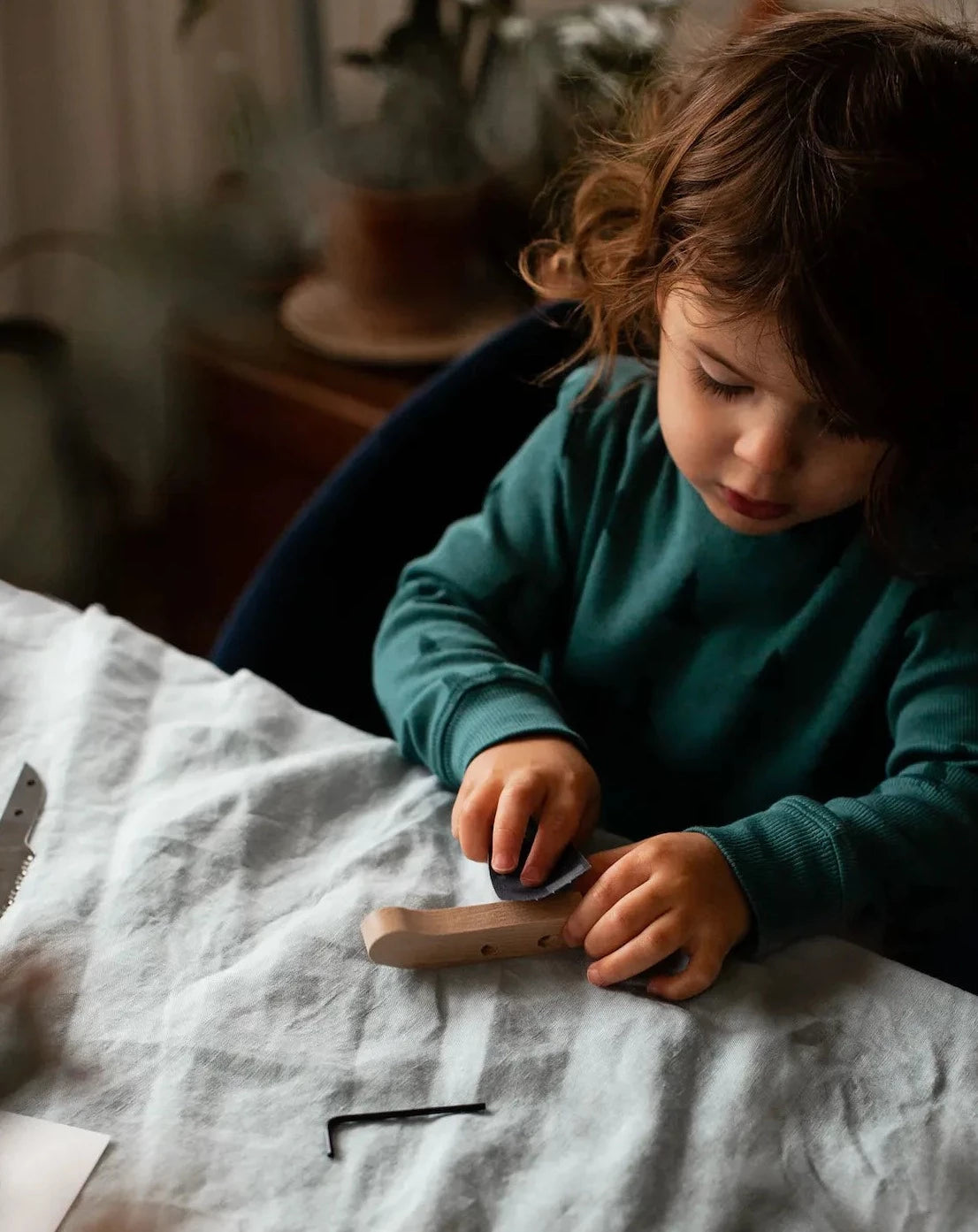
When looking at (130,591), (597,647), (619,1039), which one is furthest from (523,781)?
(130,591)

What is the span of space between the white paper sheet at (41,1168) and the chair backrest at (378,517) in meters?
0.44

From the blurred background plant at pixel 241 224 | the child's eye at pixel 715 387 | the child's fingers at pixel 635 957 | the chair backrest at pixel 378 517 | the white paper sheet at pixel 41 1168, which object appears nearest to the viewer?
the white paper sheet at pixel 41 1168

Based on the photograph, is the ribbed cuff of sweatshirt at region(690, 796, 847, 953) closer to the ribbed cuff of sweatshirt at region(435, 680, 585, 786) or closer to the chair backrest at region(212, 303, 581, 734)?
the ribbed cuff of sweatshirt at region(435, 680, 585, 786)

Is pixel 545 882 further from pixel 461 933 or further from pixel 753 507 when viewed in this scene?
pixel 753 507

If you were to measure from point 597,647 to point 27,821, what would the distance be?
0.40 m

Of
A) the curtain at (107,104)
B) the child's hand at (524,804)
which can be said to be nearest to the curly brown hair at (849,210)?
the child's hand at (524,804)

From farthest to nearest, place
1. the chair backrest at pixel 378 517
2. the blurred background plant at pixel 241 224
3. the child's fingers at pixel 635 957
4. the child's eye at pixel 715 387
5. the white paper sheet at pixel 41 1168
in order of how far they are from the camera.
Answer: the blurred background plant at pixel 241 224 → the chair backrest at pixel 378 517 → the child's eye at pixel 715 387 → the child's fingers at pixel 635 957 → the white paper sheet at pixel 41 1168

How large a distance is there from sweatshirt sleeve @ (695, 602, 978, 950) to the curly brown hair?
12 cm

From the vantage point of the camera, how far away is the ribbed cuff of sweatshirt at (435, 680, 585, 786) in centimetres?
72

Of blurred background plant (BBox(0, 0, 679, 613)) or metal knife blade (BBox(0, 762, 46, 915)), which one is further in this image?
blurred background plant (BBox(0, 0, 679, 613))

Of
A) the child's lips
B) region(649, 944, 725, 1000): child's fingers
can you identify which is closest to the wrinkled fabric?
region(649, 944, 725, 1000): child's fingers

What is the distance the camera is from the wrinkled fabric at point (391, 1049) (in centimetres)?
51

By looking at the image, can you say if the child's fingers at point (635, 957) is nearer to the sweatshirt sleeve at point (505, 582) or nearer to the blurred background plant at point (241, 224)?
the sweatshirt sleeve at point (505, 582)

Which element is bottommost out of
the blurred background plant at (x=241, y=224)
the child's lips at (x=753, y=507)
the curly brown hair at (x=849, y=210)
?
the blurred background plant at (x=241, y=224)
